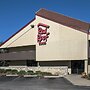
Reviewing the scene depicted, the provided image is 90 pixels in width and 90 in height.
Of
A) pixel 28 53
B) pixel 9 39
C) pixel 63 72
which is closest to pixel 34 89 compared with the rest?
pixel 63 72

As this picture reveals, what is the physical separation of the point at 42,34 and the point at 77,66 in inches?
307

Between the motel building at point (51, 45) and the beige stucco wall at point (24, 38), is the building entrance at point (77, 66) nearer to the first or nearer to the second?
the motel building at point (51, 45)

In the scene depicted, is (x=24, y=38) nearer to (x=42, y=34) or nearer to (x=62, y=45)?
(x=42, y=34)

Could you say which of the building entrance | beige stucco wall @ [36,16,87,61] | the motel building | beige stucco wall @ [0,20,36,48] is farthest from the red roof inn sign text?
the building entrance

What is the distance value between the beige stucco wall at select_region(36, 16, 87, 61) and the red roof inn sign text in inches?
22.0

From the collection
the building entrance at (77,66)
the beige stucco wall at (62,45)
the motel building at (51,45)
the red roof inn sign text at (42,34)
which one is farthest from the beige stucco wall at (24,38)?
the building entrance at (77,66)

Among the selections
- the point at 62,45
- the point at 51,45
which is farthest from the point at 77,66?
the point at 51,45

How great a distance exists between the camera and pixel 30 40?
45688 millimetres

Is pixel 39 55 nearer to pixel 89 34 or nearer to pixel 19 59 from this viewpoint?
pixel 19 59

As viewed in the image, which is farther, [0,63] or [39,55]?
[0,63]

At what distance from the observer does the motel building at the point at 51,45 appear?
39.1 m

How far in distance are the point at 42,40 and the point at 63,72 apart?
23.6ft

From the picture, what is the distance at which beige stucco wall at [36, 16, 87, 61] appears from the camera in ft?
127

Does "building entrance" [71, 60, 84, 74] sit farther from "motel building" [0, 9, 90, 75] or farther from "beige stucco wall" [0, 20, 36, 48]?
"beige stucco wall" [0, 20, 36, 48]
